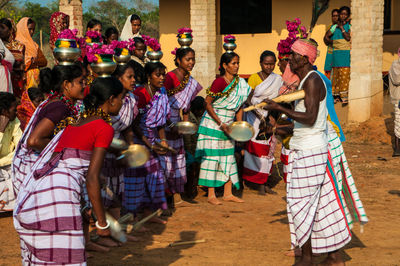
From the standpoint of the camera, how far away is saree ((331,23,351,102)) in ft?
43.6

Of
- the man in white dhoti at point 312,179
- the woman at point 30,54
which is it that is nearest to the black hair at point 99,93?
the man in white dhoti at point 312,179

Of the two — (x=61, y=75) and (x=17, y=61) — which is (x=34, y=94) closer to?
(x=17, y=61)

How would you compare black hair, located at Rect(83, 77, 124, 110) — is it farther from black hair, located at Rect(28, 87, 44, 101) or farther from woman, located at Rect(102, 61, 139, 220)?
black hair, located at Rect(28, 87, 44, 101)

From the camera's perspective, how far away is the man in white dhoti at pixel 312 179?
4629 mm

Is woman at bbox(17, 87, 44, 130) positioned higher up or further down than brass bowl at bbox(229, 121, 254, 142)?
higher up

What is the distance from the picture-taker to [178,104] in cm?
687

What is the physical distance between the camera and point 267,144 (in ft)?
25.8

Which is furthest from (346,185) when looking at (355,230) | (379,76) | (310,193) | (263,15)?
(263,15)

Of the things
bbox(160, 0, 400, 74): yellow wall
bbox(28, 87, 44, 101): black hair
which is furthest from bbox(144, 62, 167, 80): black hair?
bbox(160, 0, 400, 74): yellow wall

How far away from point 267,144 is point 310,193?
3.20 meters

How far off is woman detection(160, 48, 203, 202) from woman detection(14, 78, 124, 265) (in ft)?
10.8

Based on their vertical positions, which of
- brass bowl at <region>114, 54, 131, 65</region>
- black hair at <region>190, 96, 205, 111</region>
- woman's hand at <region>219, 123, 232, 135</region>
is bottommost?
woman's hand at <region>219, 123, 232, 135</region>

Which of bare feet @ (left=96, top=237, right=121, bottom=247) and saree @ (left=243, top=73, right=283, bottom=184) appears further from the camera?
saree @ (left=243, top=73, right=283, bottom=184)

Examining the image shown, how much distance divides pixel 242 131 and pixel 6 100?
2.76 metres
